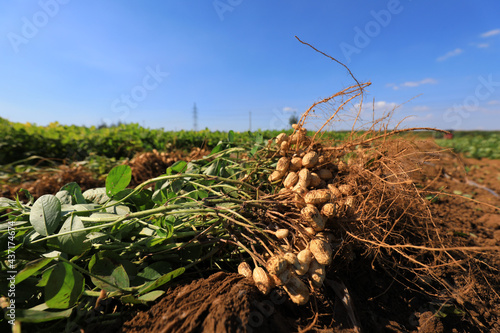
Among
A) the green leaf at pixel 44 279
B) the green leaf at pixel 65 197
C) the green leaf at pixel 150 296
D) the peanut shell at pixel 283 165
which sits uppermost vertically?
the peanut shell at pixel 283 165

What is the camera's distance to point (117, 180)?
4.51 feet

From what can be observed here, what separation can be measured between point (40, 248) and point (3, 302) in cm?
29

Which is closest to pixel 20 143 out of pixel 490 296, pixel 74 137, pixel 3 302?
pixel 74 137

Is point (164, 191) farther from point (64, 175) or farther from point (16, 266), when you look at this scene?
point (64, 175)

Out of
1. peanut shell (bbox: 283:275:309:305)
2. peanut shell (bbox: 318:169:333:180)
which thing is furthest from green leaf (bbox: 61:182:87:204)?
peanut shell (bbox: 318:169:333:180)

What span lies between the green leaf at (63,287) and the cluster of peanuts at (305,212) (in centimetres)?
65

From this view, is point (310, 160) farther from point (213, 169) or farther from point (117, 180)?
point (117, 180)

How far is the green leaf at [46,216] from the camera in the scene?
1.13m

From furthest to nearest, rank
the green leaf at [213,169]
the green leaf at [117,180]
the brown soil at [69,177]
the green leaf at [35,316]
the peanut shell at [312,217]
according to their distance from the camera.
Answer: the brown soil at [69,177] < the green leaf at [213,169] < the green leaf at [117,180] < the peanut shell at [312,217] < the green leaf at [35,316]

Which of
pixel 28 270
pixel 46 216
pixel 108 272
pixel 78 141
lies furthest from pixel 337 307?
pixel 78 141

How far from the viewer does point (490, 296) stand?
1.49 m

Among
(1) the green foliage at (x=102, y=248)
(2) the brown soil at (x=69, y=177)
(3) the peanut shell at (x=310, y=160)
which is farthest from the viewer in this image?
(2) the brown soil at (x=69, y=177)

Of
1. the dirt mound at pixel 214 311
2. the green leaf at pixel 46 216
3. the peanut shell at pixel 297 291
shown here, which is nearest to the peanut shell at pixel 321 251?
the peanut shell at pixel 297 291

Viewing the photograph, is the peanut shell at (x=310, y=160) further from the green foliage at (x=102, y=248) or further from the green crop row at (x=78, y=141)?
the green crop row at (x=78, y=141)
